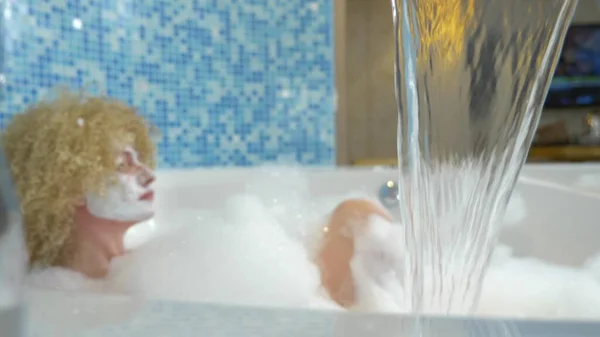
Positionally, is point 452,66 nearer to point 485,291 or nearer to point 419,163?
point 419,163

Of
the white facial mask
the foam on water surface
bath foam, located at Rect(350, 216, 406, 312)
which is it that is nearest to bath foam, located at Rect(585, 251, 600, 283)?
the foam on water surface

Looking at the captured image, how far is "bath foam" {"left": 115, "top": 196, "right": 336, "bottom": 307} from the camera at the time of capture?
0.89 metres

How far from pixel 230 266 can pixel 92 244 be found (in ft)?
0.80

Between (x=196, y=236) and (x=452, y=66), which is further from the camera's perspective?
(x=196, y=236)

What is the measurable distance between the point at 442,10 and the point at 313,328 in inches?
18.5

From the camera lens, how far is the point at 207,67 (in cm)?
169

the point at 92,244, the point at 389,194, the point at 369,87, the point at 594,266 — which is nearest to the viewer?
the point at 92,244

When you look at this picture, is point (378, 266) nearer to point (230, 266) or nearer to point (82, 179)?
point (230, 266)

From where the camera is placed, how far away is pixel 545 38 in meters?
0.70

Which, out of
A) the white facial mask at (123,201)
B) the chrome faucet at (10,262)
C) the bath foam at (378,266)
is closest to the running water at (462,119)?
the bath foam at (378,266)

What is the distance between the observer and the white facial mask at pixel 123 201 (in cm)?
88

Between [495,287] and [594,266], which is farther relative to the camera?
[594,266]

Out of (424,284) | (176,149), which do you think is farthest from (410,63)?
(176,149)

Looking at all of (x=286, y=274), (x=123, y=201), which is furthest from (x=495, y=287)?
(x=123, y=201)
